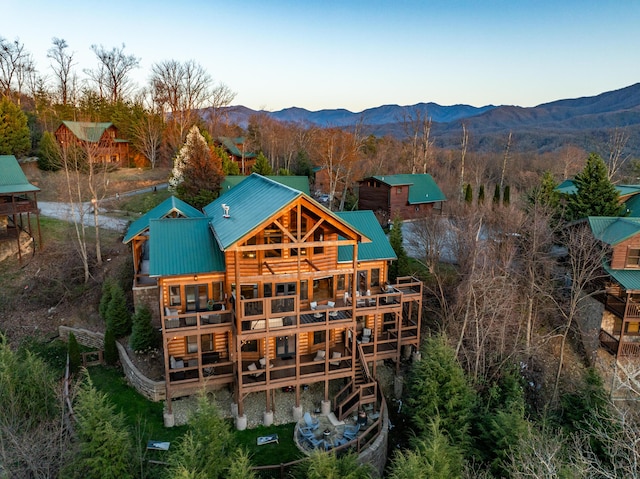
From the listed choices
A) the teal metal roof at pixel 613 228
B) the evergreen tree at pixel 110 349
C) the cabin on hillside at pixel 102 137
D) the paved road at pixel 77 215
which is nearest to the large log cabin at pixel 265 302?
the evergreen tree at pixel 110 349

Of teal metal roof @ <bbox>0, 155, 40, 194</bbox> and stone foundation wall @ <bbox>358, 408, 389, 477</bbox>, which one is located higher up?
teal metal roof @ <bbox>0, 155, 40, 194</bbox>

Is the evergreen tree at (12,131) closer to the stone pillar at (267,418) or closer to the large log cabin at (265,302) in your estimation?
the large log cabin at (265,302)

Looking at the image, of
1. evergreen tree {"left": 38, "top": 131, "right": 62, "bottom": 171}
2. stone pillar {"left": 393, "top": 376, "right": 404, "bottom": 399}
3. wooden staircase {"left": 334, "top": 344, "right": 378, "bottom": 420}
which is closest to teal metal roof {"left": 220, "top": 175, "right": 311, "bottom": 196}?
evergreen tree {"left": 38, "top": 131, "right": 62, "bottom": 171}

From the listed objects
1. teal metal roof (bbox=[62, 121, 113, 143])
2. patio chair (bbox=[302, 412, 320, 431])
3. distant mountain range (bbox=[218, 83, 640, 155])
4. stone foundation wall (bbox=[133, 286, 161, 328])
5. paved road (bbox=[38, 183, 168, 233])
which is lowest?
patio chair (bbox=[302, 412, 320, 431])

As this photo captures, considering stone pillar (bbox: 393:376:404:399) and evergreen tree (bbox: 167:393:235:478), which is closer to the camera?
evergreen tree (bbox: 167:393:235:478)

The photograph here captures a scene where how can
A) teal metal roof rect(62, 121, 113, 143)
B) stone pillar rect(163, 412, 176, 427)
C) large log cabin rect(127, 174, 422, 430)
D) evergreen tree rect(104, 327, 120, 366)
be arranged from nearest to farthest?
large log cabin rect(127, 174, 422, 430)
stone pillar rect(163, 412, 176, 427)
evergreen tree rect(104, 327, 120, 366)
teal metal roof rect(62, 121, 113, 143)

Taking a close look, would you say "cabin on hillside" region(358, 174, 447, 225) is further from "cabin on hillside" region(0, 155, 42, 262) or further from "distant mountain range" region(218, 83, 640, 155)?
"distant mountain range" region(218, 83, 640, 155)

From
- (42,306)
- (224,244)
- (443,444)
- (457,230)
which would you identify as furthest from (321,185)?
(443,444)
